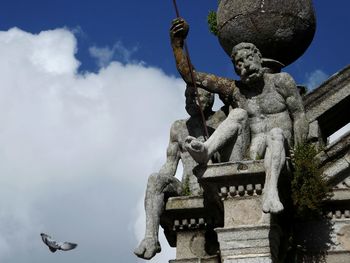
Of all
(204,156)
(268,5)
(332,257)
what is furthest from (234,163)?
(268,5)

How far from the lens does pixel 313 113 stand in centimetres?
1223

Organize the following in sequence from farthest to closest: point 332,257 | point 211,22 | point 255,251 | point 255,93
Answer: point 211,22, point 255,93, point 332,257, point 255,251

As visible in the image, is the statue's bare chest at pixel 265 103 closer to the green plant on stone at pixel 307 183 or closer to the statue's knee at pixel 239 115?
the statue's knee at pixel 239 115

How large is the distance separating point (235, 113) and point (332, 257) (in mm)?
2082

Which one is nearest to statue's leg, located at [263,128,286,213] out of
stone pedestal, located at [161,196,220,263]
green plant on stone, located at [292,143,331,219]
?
green plant on stone, located at [292,143,331,219]

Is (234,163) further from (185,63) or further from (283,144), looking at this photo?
(185,63)

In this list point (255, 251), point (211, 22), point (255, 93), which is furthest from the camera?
point (211, 22)

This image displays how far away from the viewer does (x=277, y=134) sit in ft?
34.7

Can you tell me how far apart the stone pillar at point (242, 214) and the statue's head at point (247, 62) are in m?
1.44

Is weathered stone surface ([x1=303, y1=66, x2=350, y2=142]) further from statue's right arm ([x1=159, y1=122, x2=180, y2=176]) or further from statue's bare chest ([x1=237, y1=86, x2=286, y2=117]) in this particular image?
statue's right arm ([x1=159, y1=122, x2=180, y2=176])

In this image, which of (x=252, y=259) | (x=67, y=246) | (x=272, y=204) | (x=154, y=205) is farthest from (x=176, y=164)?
(x=67, y=246)

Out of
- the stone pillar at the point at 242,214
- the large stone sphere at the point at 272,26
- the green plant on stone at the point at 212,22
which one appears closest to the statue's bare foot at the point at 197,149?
the stone pillar at the point at 242,214

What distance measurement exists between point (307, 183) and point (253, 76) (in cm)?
163

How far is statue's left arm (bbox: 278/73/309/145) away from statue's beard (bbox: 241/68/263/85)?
10.8 inches
